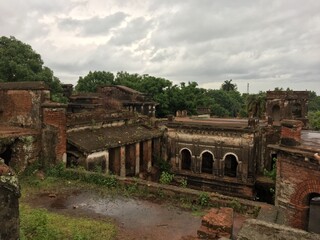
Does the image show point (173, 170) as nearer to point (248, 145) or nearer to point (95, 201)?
point (248, 145)

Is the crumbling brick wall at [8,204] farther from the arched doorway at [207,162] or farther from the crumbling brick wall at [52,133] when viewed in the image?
the arched doorway at [207,162]

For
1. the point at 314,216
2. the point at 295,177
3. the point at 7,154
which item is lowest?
the point at 314,216

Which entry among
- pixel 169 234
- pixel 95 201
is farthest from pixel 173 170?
pixel 169 234

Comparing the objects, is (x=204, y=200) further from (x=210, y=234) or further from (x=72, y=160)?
(x=72, y=160)

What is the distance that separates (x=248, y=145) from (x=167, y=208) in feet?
36.9

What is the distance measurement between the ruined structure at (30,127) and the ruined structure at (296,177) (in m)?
8.50

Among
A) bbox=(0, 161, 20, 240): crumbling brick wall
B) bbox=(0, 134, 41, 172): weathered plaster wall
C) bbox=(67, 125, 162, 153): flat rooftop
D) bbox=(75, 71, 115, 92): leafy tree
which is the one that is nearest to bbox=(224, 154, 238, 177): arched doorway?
bbox=(67, 125, 162, 153): flat rooftop

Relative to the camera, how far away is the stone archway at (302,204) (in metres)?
9.60

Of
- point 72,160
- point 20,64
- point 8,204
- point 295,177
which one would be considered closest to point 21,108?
point 72,160

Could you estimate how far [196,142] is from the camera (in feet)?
66.0

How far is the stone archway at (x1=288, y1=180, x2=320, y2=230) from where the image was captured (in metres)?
9.60

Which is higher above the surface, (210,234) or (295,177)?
(295,177)

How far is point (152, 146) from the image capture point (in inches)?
822

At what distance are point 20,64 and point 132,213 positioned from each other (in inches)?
922
